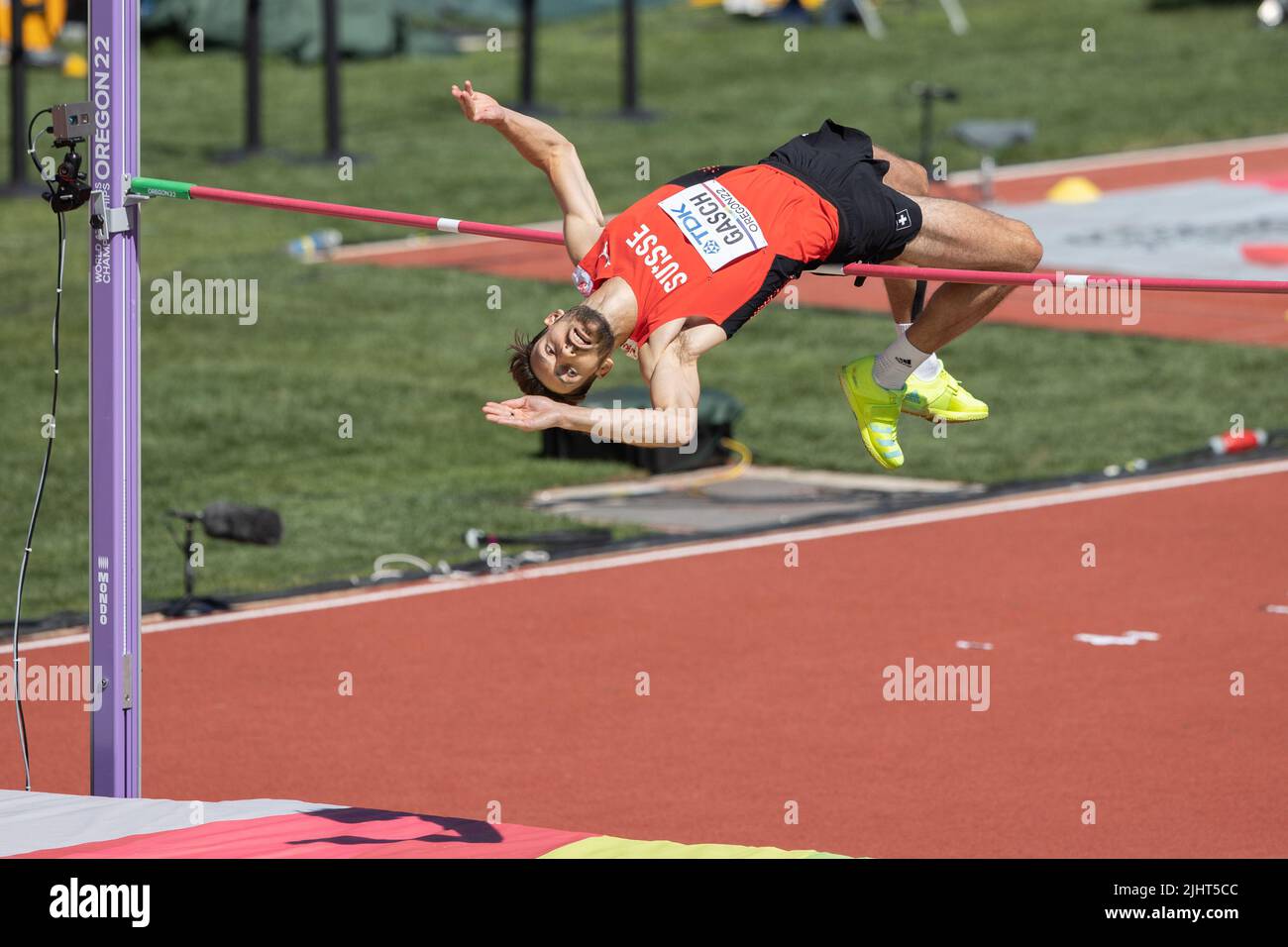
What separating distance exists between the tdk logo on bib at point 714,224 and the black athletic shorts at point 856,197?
0.28 metres

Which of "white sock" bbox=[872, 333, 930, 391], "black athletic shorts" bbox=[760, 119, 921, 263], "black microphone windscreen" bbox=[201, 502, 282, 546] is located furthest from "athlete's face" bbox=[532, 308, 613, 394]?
"black microphone windscreen" bbox=[201, 502, 282, 546]

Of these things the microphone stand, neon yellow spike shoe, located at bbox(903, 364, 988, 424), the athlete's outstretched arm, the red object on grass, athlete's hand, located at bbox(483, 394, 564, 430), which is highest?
the red object on grass

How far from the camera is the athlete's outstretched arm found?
7.53m

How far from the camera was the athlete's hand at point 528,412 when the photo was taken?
6367 mm

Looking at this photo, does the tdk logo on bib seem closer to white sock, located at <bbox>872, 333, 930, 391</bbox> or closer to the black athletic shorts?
the black athletic shorts

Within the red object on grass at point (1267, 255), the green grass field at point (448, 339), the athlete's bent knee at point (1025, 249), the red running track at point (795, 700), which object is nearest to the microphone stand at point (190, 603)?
the red running track at point (795, 700)

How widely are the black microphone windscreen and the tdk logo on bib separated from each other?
22.0 ft

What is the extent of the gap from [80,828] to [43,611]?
17.3 feet

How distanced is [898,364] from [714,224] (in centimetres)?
115

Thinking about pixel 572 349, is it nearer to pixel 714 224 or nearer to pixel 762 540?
pixel 714 224

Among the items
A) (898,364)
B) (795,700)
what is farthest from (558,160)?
(795,700)

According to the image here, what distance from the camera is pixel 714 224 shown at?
23.6ft

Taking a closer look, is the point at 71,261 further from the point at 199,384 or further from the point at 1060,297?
the point at 1060,297

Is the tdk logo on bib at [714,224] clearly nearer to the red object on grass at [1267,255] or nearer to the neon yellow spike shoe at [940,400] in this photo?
the neon yellow spike shoe at [940,400]
